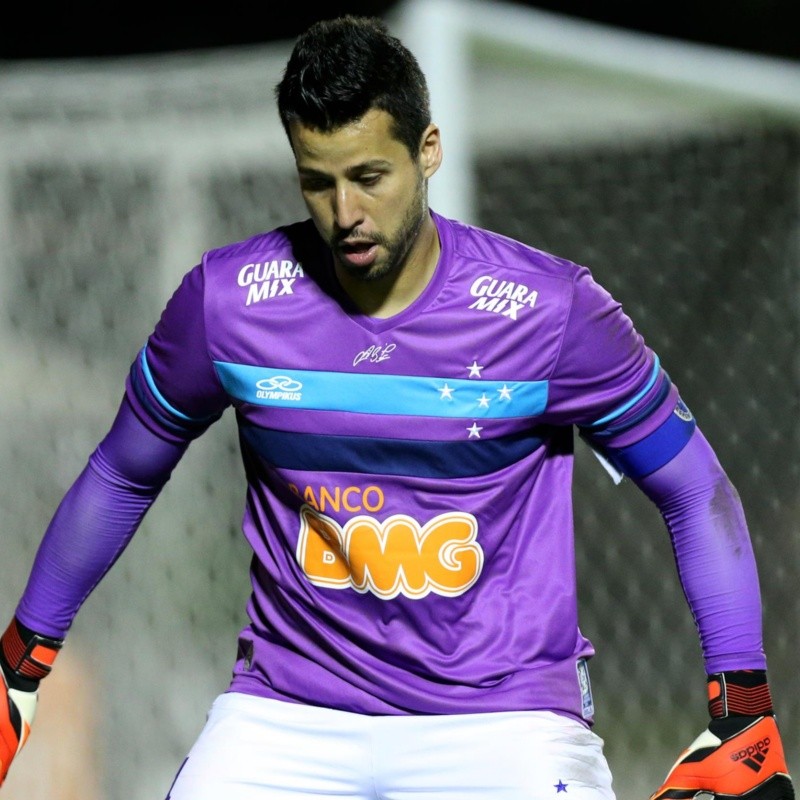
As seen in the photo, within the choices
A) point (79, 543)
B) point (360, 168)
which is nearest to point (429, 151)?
point (360, 168)

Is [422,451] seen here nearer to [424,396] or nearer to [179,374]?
[424,396]

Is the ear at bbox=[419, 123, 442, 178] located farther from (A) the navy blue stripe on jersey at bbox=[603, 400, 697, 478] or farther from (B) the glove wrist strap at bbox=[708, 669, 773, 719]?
(B) the glove wrist strap at bbox=[708, 669, 773, 719]

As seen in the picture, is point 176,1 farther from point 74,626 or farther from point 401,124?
point 401,124

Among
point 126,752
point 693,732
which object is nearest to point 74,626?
point 126,752

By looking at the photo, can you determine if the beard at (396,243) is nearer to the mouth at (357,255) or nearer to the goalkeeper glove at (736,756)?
the mouth at (357,255)

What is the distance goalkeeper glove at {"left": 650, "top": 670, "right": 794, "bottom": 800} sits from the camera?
215cm

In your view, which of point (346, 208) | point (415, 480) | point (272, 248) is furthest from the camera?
point (272, 248)

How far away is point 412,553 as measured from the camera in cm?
222

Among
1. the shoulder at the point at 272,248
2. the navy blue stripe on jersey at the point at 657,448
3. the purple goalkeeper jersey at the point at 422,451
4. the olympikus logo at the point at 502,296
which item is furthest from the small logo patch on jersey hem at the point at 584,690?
the shoulder at the point at 272,248

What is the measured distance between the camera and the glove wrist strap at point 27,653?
8.01 ft

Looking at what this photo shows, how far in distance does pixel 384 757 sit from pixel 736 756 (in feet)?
1.76

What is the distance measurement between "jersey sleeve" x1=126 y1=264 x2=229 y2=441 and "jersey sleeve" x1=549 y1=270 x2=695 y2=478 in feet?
1.87

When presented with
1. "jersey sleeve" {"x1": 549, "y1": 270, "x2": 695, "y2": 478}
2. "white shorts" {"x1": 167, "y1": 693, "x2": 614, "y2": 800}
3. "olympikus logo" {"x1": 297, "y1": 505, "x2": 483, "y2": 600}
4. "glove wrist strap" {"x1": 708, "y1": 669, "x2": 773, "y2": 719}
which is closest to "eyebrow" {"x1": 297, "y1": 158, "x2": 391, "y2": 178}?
"jersey sleeve" {"x1": 549, "y1": 270, "x2": 695, "y2": 478}

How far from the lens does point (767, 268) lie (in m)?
4.02
